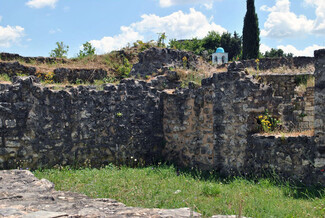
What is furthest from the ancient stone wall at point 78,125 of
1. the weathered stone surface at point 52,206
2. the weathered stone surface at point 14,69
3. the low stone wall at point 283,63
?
the low stone wall at point 283,63

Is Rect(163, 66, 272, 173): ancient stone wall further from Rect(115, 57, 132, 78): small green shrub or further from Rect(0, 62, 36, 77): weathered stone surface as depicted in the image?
Rect(0, 62, 36, 77): weathered stone surface

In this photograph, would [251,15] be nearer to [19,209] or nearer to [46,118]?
[46,118]

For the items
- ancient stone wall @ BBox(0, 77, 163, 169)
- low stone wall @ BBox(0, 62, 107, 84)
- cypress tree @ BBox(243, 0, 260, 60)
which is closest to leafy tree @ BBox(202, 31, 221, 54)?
cypress tree @ BBox(243, 0, 260, 60)

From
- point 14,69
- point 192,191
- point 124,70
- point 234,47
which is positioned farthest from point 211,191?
point 234,47

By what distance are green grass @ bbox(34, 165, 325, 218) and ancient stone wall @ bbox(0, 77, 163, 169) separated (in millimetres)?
571

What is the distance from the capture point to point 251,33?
28.7m

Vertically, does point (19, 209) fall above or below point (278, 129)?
below

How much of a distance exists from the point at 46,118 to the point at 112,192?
115 inches

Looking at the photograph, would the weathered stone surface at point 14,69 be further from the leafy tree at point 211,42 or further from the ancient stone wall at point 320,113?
the leafy tree at point 211,42

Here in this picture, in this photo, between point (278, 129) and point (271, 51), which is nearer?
point (278, 129)

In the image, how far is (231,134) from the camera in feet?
24.9

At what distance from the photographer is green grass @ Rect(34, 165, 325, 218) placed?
4.97 metres

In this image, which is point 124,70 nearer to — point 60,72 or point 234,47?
point 60,72

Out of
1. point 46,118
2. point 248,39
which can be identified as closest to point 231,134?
point 46,118
